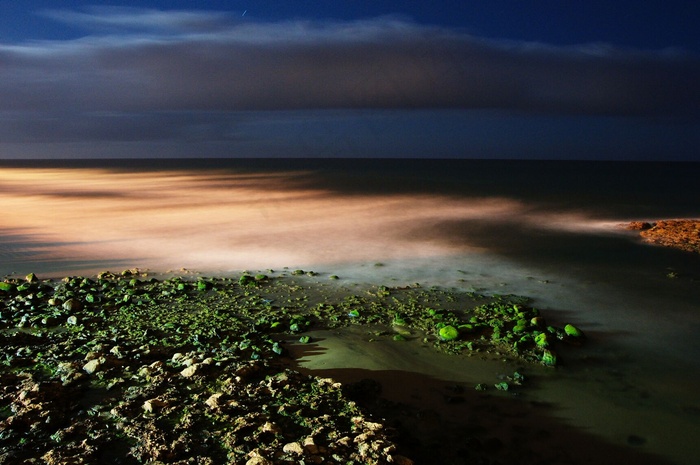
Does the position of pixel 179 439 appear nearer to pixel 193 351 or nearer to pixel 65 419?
pixel 65 419

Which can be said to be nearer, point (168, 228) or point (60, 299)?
point (60, 299)

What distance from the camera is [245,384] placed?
14.9ft

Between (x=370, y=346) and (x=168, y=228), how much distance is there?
440 inches

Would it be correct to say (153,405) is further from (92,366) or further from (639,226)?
(639,226)

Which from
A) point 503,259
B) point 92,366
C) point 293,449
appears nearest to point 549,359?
point 293,449

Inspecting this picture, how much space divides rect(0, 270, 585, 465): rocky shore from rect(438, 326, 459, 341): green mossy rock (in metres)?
0.01

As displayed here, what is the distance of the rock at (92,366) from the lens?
4730 mm

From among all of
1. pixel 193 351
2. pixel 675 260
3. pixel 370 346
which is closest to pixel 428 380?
pixel 370 346

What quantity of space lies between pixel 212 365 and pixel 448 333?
2.82m

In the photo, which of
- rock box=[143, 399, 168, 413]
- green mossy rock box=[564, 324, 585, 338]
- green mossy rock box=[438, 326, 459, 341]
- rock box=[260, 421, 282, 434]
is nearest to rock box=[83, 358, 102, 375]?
rock box=[143, 399, 168, 413]

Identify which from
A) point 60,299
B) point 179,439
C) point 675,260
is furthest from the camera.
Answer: point 675,260

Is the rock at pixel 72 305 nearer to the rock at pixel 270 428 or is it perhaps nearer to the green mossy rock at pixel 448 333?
the rock at pixel 270 428

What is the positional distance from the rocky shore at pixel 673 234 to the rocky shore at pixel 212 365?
6820mm

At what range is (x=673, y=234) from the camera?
44.4ft
